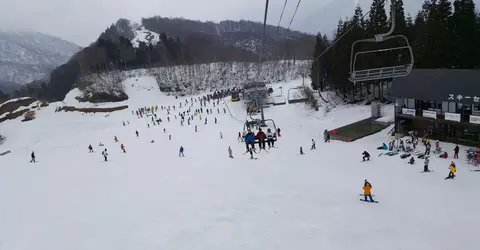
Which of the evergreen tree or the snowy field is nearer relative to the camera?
the snowy field

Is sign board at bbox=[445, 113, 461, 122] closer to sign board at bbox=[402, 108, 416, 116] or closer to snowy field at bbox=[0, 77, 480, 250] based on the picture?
snowy field at bbox=[0, 77, 480, 250]

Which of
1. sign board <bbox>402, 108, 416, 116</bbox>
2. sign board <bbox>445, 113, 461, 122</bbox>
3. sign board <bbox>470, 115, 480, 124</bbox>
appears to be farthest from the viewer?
sign board <bbox>402, 108, 416, 116</bbox>

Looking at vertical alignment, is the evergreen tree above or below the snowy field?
above

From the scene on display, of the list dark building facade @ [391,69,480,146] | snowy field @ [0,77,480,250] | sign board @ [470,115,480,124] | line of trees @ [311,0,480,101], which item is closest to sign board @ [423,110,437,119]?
dark building facade @ [391,69,480,146]

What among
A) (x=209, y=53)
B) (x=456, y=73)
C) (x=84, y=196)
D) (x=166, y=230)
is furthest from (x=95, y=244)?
(x=209, y=53)

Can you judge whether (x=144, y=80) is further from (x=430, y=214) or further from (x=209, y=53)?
(x=430, y=214)

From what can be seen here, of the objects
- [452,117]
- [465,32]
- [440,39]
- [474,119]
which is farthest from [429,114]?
[465,32]

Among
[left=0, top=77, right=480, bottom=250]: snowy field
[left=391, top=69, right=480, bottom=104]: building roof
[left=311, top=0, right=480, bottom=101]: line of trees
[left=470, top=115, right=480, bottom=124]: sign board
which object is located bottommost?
[left=0, top=77, right=480, bottom=250]: snowy field
